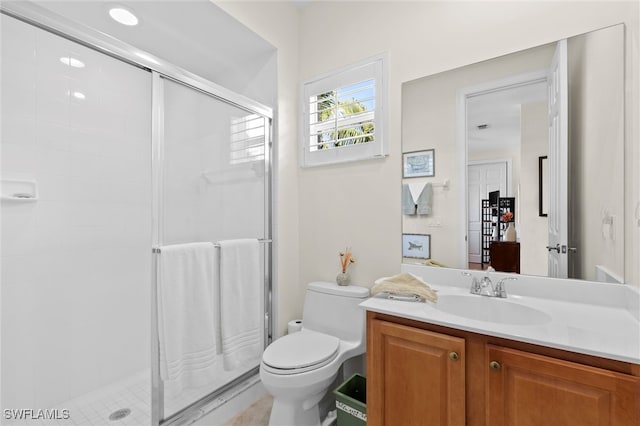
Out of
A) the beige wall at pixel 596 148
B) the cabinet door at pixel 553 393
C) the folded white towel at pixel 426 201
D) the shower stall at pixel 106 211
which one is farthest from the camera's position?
the folded white towel at pixel 426 201

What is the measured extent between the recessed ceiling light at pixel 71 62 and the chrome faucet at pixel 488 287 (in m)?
2.61

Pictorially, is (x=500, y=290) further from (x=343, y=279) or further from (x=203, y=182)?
(x=203, y=182)

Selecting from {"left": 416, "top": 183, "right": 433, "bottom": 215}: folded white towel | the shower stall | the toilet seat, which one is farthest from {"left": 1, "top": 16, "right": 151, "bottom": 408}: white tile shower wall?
{"left": 416, "top": 183, "right": 433, "bottom": 215}: folded white towel

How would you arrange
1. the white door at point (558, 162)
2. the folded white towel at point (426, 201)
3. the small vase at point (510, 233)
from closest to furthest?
the white door at point (558, 162)
the small vase at point (510, 233)
the folded white towel at point (426, 201)

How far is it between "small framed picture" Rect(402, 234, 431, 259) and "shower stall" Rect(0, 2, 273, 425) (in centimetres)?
92

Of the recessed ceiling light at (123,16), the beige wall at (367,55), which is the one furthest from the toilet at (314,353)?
the recessed ceiling light at (123,16)

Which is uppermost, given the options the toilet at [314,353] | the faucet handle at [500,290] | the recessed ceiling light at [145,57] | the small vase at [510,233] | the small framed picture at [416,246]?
the recessed ceiling light at [145,57]

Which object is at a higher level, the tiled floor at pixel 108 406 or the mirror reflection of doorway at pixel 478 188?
the mirror reflection of doorway at pixel 478 188

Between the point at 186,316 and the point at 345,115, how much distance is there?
60.6 inches

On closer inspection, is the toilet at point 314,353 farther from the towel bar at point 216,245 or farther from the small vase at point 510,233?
the small vase at point 510,233

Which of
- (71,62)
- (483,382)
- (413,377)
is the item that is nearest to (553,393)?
(483,382)

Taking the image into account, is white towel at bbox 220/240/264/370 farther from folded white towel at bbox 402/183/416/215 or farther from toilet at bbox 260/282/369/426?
folded white towel at bbox 402/183/416/215

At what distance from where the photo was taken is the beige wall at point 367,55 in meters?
1.38

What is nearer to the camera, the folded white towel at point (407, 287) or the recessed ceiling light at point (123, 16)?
the folded white towel at point (407, 287)
